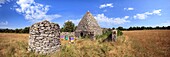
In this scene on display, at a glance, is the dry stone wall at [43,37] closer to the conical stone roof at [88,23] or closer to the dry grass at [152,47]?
the dry grass at [152,47]

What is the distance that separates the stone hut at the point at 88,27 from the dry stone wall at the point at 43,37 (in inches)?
398

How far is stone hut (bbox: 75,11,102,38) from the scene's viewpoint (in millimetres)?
24234

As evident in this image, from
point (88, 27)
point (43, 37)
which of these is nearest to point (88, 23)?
point (88, 27)

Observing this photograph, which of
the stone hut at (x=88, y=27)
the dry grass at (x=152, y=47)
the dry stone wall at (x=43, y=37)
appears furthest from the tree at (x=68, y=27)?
the dry stone wall at (x=43, y=37)

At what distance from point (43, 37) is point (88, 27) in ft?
36.9

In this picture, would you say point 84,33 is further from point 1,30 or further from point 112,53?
point 1,30

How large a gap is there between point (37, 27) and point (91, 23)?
1201 centimetres

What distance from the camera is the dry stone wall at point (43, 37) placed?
13703mm

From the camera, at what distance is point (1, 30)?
70.2 metres

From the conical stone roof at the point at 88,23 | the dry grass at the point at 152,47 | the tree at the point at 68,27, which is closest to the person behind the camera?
the dry grass at the point at 152,47

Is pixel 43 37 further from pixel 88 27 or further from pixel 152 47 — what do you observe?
pixel 88 27

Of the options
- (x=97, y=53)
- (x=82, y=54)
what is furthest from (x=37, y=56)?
(x=97, y=53)

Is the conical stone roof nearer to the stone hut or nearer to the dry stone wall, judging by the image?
the stone hut

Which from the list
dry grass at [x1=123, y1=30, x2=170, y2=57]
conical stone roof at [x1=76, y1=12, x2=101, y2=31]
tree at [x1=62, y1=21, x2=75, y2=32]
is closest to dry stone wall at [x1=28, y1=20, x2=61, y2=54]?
dry grass at [x1=123, y1=30, x2=170, y2=57]
